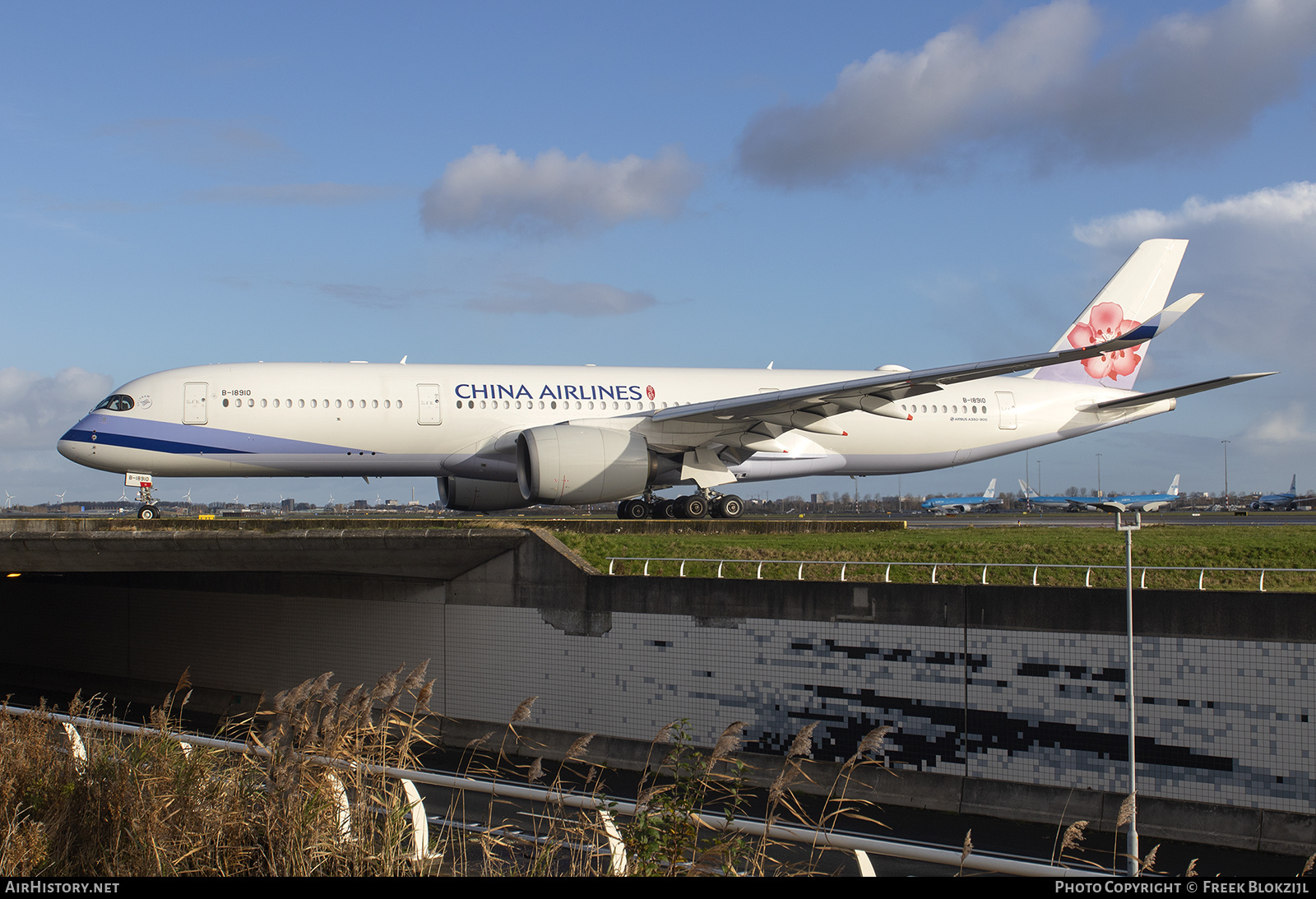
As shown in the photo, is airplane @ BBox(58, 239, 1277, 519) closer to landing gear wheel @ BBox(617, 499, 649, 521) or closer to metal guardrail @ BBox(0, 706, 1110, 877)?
landing gear wheel @ BBox(617, 499, 649, 521)

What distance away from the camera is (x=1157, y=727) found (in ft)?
44.0

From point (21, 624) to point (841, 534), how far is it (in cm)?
2241

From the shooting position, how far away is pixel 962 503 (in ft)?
328

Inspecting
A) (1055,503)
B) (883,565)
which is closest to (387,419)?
(883,565)

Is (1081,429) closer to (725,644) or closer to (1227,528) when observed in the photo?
(1227,528)

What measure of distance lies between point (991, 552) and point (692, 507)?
26.0 feet

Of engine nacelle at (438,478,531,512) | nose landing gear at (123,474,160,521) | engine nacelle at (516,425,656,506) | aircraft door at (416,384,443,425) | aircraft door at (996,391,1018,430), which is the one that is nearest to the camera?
engine nacelle at (516,425,656,506)

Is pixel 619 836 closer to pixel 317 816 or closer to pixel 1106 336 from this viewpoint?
pixel 317 816

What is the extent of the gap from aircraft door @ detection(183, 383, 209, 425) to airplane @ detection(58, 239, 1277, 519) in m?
0.03

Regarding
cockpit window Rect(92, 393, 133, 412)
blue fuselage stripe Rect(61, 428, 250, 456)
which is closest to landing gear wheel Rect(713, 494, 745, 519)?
blue fuselage stripe Rect(61, 428, 250, 456)

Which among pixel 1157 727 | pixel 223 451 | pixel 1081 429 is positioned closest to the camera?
pixel 1157 727

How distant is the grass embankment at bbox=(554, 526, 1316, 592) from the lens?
16.9 m

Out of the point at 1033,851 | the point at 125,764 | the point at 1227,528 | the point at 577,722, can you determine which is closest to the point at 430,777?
the point at 125,764

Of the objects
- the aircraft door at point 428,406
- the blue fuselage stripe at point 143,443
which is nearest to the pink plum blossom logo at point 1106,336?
the aircraft door at point 428,406
